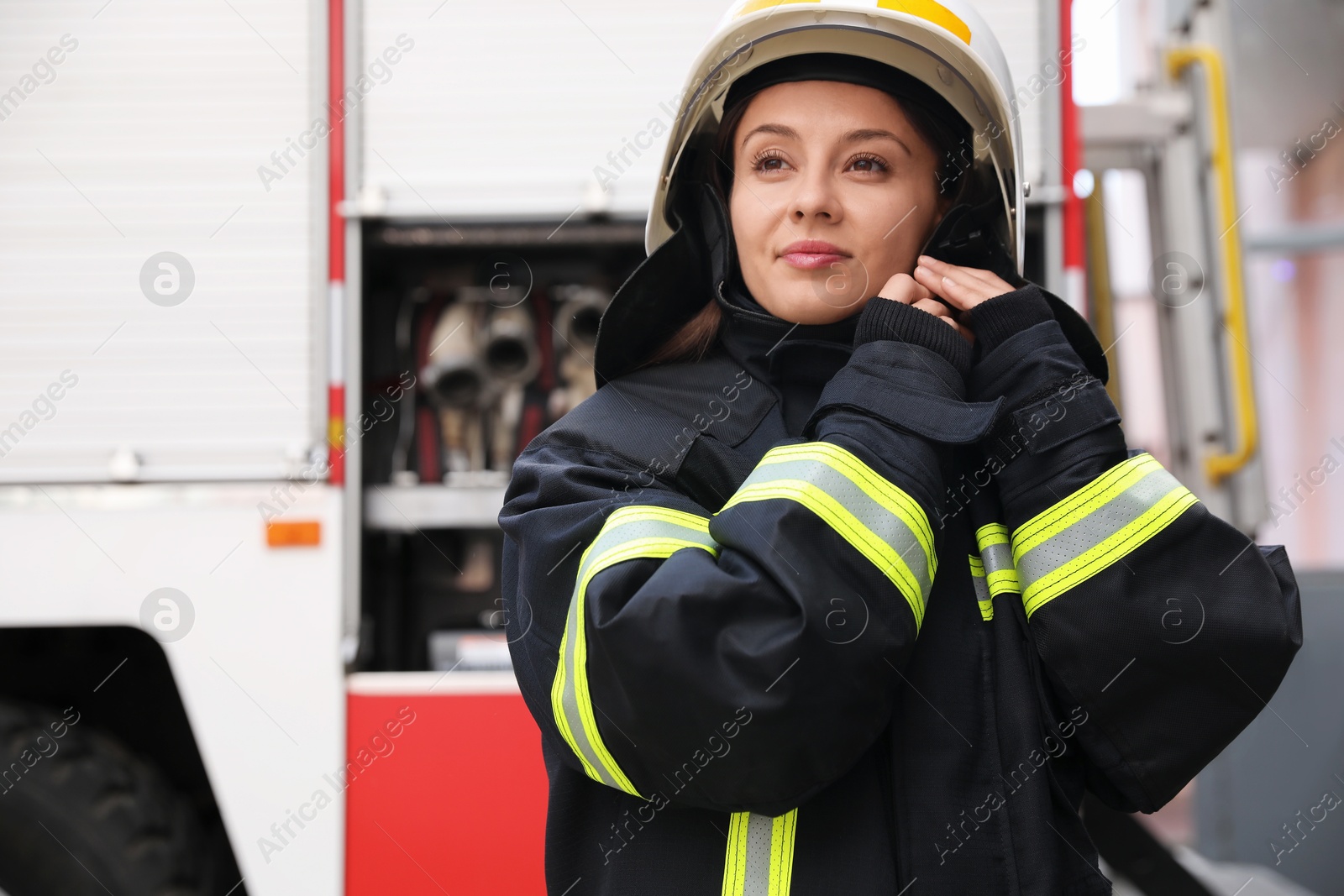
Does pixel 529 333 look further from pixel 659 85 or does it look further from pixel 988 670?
pixel 988 670

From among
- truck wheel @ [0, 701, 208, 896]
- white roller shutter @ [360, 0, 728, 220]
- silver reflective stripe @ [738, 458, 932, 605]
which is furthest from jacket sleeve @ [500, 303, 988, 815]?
truck wheel @ [0, 701, 208, 896]

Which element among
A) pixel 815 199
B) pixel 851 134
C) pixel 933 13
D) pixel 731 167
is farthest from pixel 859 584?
pixel 933 13

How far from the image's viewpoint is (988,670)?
1.09 metres

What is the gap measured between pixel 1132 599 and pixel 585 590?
1.83ft

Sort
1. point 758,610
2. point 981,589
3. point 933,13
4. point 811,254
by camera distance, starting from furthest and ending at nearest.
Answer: point 933,13, point 811,254, point 981,589, point 758,610

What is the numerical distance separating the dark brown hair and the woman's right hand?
24cm

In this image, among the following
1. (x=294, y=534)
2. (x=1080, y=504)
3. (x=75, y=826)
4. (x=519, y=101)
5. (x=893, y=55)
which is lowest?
(x=75, y=826)

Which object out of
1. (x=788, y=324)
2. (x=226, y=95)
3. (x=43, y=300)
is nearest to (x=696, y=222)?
(x=788, y=324)

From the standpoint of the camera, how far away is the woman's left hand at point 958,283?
1223mm

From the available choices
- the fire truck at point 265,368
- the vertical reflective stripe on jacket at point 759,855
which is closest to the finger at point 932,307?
the vertical reflective stripe on jacket at point 759,855

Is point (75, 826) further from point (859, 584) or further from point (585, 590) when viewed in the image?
point (859, 584)

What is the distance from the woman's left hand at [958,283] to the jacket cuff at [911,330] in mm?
77

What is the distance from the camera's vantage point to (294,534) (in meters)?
2.09

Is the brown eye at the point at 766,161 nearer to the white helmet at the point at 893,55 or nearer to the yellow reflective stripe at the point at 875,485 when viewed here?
the white helmet at the point at 893,55
